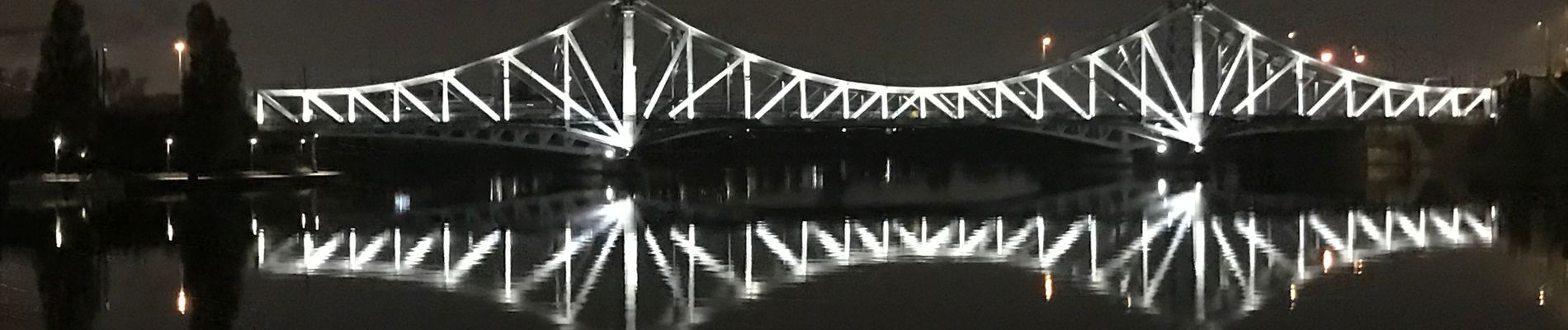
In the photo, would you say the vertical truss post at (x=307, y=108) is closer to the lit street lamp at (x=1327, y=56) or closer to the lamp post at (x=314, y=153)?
the lamp post at (x=314, y=153)

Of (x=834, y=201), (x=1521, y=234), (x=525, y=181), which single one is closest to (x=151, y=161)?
(x=525, y=181)

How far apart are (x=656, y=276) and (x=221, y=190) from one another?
23.2m

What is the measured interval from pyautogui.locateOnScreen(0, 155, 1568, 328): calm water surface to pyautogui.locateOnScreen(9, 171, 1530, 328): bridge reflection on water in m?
0.06

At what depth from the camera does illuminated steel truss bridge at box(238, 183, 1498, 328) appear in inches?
500

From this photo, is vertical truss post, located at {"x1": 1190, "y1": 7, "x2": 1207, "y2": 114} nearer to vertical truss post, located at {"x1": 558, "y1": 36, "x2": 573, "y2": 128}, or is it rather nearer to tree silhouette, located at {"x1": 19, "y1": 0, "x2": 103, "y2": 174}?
vertical truss post, located at {"x1": 558, "y1": 36, "x2": 573, "y2": 128}

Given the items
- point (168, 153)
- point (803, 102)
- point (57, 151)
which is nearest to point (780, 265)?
point (57, 151)

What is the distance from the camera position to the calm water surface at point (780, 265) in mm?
11266

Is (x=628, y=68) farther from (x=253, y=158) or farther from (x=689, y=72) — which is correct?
(x=253, y=158)

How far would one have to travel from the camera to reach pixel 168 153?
121 feet

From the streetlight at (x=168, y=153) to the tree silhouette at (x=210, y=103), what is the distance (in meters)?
0.17

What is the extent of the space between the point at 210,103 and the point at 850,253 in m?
25.5

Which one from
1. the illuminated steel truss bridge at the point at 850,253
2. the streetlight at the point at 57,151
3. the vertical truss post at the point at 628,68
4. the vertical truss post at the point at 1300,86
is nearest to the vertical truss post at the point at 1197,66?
the vertical truss post at the point at 1300,86

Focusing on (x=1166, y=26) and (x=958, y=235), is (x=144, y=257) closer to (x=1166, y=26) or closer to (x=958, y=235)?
(x=958, y=235)

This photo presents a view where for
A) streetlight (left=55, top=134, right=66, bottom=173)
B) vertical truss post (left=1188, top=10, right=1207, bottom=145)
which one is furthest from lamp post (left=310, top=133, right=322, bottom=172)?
vertical truss post (left=1188, top=10, right=1207, bottom=145)
